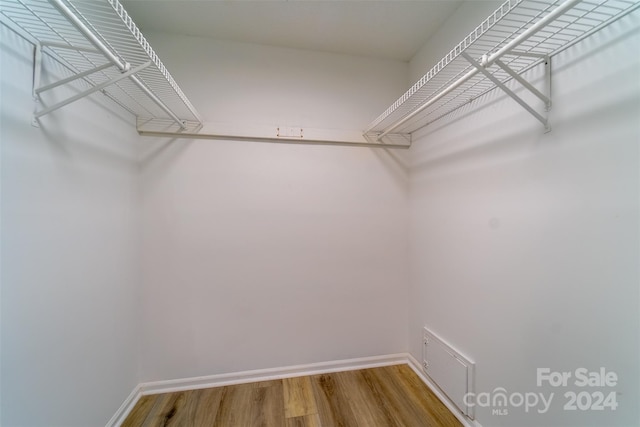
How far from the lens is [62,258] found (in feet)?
3.44

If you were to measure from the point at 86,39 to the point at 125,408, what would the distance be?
2.03m

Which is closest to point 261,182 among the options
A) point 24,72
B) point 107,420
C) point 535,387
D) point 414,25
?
point 24,72

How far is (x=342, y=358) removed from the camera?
1.94m

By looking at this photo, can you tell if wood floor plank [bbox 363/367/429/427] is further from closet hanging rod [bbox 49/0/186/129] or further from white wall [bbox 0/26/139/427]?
closet hanging rod [bbox 49/0/186/129]

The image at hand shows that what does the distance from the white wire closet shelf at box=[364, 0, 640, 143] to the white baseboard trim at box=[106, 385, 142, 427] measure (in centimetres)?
252

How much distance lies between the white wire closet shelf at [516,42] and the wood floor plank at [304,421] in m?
1.96

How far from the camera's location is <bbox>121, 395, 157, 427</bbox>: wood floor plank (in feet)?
4.76

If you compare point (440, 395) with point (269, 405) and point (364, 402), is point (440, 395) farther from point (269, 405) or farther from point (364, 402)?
point (269, 405)

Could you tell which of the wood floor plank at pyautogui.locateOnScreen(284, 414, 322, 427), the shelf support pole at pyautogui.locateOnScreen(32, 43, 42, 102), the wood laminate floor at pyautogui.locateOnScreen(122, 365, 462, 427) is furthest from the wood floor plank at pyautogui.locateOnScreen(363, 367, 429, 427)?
the shelf support pole at pyautogui.locateOnScreen(32, 43, 42, 102)

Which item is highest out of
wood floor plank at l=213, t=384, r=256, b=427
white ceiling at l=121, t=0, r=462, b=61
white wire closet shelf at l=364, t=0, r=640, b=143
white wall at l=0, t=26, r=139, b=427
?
white ceiling at l=121, t=0, r=462, b=61

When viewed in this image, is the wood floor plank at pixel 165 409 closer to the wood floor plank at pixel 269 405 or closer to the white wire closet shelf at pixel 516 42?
the wood floor plank at pixel 269 405

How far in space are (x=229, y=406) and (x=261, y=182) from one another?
156cm

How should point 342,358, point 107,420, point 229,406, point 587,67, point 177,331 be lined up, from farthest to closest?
point 342,358 < point 177,331 < point 229,406 < point 107,420 < point 587,67

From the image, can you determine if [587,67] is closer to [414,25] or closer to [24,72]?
[414,25]
